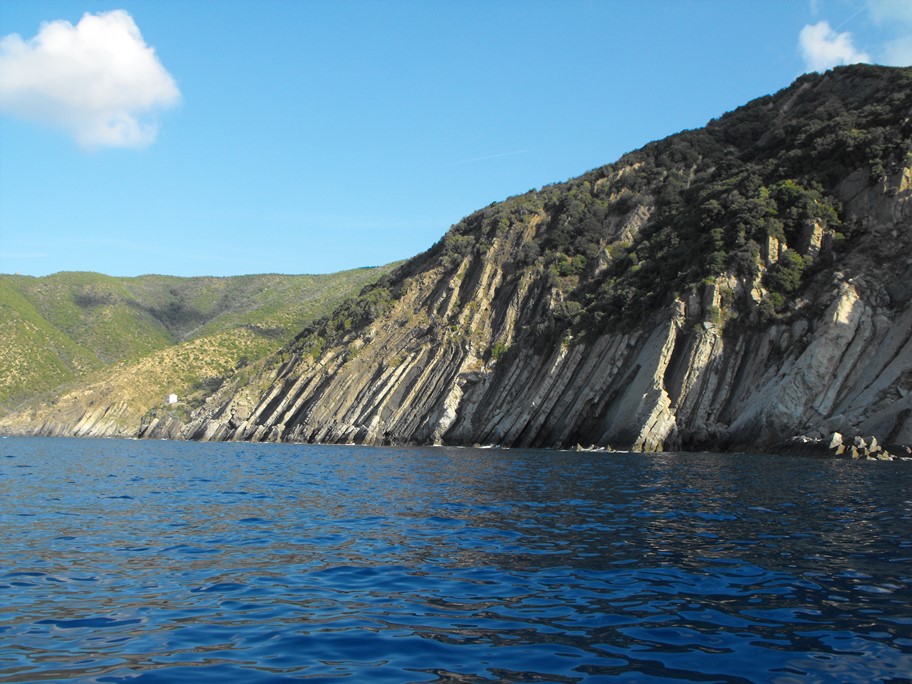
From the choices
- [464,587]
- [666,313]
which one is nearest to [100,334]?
[666,313]

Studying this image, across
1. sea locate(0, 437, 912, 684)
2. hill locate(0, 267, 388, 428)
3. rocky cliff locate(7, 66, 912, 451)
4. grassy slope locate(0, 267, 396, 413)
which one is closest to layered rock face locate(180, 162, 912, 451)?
rocky cliff locate(7, 66, 912, 451)

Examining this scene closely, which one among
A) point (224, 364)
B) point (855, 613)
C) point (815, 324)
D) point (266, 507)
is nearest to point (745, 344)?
point (815, 324)

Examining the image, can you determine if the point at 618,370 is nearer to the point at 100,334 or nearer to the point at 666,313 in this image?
the point at 666,313

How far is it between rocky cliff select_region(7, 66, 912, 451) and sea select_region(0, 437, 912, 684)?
2496 cm

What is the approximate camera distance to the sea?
26.3 feet

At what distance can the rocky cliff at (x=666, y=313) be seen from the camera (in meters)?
46.1

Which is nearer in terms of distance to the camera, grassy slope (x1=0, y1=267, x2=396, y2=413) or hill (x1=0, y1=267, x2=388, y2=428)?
hill (x1=0, y1=267, x2=388, y2=428)

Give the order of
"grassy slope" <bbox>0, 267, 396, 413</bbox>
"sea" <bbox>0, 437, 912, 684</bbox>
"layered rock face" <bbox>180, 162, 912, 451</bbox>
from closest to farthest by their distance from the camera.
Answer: "sea" <bbox>0, 437, 912, 684</bbox>, "layered rock face" <bbox>180, 162, 912, 451</bbox>, "grassy slope" <bbox>0, 267, 396, 413</bbox>

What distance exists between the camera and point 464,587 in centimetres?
1141

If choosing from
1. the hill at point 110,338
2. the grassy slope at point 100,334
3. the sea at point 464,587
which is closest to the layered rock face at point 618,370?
the sea at point 464,587

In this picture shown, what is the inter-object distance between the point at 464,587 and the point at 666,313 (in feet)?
155

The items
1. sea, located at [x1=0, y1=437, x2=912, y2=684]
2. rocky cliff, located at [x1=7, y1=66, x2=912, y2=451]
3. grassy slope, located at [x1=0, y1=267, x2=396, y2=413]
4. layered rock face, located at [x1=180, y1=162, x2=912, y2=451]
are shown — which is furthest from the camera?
grassy slope, located at [x1=0, y1=267, x2=396, y2=413]

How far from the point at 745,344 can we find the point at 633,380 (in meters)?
7.99

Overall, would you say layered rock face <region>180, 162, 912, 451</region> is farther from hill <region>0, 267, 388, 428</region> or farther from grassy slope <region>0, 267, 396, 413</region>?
grassy slope <region>0, 267, 396, 413</region>
